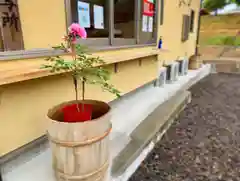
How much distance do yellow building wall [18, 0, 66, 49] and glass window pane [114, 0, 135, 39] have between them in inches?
37.1

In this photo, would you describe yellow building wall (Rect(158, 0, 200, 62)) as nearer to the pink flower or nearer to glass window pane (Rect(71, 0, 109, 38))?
glass window pane (Rect(71, 0, 109, 38))

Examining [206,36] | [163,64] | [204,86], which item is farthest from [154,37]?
[206,36]

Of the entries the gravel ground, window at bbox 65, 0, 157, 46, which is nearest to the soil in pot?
the gravel ground

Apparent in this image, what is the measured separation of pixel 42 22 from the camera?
1.57 m

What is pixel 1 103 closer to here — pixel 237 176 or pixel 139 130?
pixel 139 130

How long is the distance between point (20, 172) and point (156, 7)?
321 cm

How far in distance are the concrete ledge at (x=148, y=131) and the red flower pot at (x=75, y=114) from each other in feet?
1.85

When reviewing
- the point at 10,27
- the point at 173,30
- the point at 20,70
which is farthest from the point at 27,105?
the point at 173,30

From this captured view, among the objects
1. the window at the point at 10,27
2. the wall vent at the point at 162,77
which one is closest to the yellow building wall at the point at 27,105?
the window at the point at 10,27

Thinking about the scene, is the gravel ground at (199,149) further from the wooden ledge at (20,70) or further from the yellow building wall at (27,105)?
the wooden ledge at (20,70)

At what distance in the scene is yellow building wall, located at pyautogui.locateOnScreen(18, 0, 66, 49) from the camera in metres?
1.45

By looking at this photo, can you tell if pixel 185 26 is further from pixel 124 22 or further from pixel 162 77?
pixel 124 22

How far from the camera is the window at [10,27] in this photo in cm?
134

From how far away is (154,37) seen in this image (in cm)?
347
